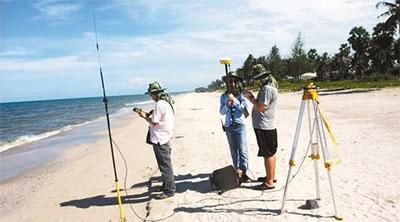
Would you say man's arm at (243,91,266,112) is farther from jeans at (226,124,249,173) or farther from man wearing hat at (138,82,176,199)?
man wearing hat at (138,82,176,199)

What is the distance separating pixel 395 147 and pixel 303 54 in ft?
208

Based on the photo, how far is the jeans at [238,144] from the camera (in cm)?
645

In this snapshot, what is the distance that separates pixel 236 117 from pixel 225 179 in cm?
105

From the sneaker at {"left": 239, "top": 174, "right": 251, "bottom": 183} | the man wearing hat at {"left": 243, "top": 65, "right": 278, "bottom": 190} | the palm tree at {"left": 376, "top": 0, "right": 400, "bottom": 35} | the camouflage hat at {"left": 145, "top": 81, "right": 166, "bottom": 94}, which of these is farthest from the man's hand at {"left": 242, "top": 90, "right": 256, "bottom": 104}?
the palm tree at {"left": 376, "top": 0, "right": 400, "bottom": 35}

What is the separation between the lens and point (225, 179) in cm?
627

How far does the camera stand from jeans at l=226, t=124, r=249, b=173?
645cm

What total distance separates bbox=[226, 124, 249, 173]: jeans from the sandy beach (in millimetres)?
443

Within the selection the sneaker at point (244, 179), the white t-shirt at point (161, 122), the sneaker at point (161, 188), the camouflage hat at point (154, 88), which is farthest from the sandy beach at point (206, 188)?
the camouflage hat at point (154, 88)

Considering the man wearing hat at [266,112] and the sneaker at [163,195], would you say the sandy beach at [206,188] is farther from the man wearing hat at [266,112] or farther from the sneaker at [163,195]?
the man wearing hat at [266,112]

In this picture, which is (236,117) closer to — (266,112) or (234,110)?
(234,110)

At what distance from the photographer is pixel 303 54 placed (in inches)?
2726

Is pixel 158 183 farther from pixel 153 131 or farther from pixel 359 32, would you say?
pixel 359 32

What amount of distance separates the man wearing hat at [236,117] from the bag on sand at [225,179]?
18 cm

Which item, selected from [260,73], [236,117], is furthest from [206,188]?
[260,73]
